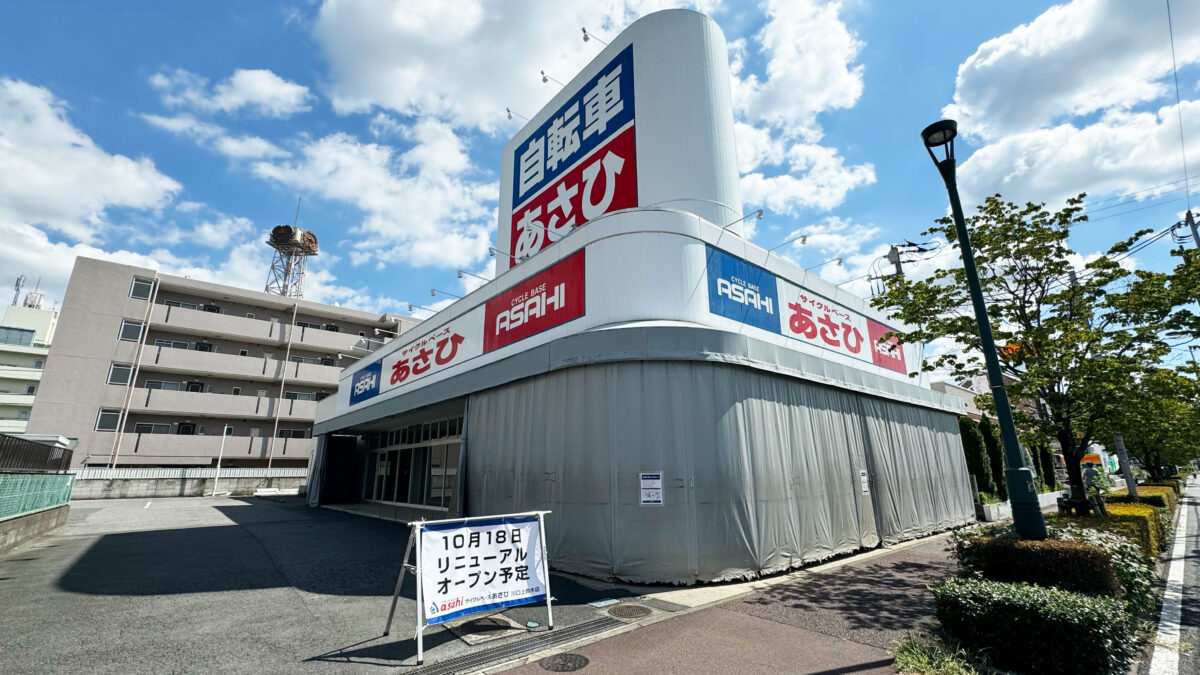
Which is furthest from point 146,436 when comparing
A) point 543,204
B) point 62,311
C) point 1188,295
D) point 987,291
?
point 1188,295

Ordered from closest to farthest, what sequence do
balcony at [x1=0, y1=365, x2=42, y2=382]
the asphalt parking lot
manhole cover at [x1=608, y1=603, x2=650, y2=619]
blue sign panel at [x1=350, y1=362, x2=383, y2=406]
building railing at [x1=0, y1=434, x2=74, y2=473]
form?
the asphalt parking lot, manhole cover at [x1=608, y1=603, x2=650, y2=619], building railing at [x1=0, y1=434, x2=74, y2=473], blue sign panel at [x1=350, y1=362, x2=383, y2=406], balcony at [x1=0, y1=365, x2=42, y2=382]

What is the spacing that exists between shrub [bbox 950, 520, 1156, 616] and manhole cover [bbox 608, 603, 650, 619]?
411cm

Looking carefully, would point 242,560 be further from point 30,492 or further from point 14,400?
point 14,400

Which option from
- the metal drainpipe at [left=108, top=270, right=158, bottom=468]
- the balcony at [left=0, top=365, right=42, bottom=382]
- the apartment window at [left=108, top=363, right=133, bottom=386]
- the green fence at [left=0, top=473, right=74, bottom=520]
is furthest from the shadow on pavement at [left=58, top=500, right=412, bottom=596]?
the balcony at [left=0, top=365, right=42, bottom=382]

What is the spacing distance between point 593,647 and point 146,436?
3591cm

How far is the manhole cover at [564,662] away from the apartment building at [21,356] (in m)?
58.6

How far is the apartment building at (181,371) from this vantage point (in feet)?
91.6

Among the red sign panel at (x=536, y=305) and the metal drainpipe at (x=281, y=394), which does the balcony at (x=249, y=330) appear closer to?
the metal drainpipe at (x=281, y=394)

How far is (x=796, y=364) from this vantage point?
10008 mm

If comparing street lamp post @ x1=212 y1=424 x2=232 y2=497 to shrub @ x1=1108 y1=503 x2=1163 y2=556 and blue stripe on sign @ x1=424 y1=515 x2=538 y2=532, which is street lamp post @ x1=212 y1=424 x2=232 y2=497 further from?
shrub @ x1=1108 y1=503 x2=1163 y2=556

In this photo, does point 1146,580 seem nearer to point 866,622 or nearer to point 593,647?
point 866,622

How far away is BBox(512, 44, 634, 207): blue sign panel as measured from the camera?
12.5 meters

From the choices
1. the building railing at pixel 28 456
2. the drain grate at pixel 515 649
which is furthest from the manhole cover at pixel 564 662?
the building railing at pixel 28 456

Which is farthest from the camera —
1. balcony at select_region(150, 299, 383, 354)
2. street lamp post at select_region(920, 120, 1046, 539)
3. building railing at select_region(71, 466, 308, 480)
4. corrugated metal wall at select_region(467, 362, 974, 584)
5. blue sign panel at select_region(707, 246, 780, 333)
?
balcony at select_region(150, 299, 383, 354)
